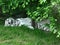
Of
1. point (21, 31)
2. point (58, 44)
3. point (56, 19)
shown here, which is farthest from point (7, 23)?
point (56, 19)

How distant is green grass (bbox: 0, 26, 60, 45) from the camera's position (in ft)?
17.7

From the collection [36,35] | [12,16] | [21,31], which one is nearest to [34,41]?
[36,35]

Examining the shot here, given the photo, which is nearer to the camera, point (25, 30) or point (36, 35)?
point (36, 35)

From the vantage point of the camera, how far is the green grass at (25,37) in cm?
539

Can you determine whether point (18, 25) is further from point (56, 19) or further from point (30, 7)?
point (56, 19)

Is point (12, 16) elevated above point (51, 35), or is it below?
above

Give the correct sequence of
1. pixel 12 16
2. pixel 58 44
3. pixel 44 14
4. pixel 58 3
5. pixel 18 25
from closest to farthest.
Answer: pixel 58 3, pixel 44 14, pixel 58 44, pixel 18 25, pixel 12 16

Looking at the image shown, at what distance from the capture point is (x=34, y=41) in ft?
17.8

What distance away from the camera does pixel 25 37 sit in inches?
225

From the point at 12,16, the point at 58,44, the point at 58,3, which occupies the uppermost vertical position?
the point at 58,3

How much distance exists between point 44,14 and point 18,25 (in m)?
2.39

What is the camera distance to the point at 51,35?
5852 mm

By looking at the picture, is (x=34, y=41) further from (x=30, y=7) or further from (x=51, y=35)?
(x=30, y=7)

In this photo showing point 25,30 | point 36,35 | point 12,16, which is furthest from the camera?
point 12,16
